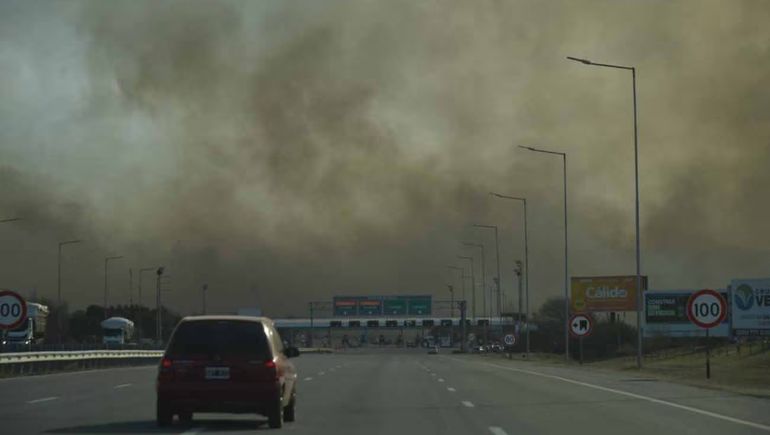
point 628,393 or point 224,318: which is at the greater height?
point 224,318

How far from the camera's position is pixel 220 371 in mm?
19672

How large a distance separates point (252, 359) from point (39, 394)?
13.0m

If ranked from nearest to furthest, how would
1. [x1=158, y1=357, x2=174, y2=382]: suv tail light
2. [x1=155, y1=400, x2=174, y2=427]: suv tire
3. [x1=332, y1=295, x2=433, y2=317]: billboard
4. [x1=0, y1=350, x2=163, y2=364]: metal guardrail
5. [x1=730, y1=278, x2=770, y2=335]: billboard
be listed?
1. [x1=158, y1=357, x2=174, y2=382]: suv tail light
2. [x1=155, y1=400, x2=174, y2=427]: suv tire
3. [x1=0, y1=350, x2=163, y2=364]: metal guardrail
4. [x1=730, y1=278, x2=770, y2=335]: billboard
5. [x1=332, y1=295, x2=433, y2=317]: billboard

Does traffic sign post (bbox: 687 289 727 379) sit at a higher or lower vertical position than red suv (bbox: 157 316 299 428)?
higher

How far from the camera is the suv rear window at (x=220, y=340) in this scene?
1983cm

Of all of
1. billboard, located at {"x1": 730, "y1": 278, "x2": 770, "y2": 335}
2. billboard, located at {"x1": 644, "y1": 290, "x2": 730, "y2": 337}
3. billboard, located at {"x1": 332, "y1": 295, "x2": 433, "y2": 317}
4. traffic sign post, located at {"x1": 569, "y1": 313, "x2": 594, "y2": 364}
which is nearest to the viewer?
traffic sign post, located at {"x1": 569, "y1": 313, "x2": 594, "y2": 364}

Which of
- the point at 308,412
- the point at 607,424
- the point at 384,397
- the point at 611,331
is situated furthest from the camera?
the point at 611,331

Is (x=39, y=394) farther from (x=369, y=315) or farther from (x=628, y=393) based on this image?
(x=369, y=315)

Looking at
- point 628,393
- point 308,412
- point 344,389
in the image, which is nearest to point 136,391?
point 344,389

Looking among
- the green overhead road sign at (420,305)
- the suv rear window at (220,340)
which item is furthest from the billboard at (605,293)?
the suv rear window at (220,340)

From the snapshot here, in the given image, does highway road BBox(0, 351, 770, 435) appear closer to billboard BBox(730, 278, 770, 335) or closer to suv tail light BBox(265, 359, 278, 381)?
suv tail light BBox(265, 359, 278, 381)

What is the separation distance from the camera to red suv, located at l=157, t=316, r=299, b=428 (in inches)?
771

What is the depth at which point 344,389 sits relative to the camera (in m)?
34.5

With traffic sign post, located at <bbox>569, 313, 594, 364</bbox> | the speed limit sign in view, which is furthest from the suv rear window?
traffic sign post, located at <bbox>569, 313, 594, 364</bbox>
